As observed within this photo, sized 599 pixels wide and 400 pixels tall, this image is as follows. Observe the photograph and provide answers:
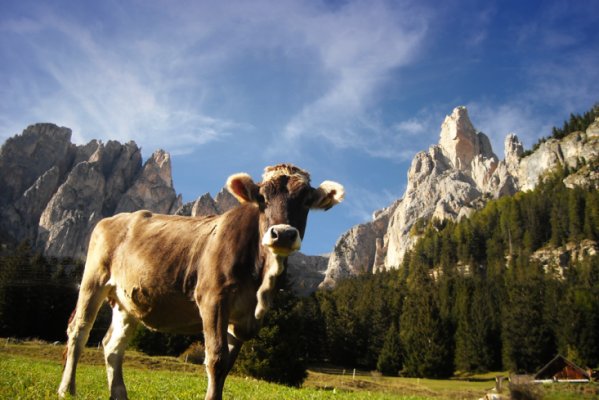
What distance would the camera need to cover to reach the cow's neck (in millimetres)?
4359

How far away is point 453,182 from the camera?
162000 mm

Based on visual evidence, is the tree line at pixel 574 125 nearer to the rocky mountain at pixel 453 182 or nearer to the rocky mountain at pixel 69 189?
the rocky mountain at pixel 453 182

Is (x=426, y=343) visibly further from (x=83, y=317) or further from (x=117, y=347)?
(x=83, y=317)

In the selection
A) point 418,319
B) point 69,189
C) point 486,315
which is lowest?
point 418,319

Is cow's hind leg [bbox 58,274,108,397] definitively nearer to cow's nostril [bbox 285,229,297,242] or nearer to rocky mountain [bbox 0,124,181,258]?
cow's nostril [bbox 285,229,297,242]

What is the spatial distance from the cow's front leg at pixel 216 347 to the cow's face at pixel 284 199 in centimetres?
77

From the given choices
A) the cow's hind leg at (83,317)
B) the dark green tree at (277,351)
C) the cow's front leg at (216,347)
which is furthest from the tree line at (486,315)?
the cow's front leg at (216,347)

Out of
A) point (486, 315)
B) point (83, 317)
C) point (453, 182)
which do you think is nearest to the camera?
point (83, 317)

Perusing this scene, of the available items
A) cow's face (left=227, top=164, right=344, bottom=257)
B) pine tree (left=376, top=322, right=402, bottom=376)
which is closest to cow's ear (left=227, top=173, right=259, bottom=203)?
cow's face (left=227, top=164, right=344, bottom=257)

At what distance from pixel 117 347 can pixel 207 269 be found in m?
2.34

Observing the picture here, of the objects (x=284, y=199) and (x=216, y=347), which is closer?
(x=216, y=347)

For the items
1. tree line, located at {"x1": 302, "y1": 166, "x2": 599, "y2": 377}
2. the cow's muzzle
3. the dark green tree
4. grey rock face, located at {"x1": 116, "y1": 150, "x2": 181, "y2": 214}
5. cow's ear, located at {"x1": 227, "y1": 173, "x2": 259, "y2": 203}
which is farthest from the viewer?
grey rock face, located at {"x1": 116, "y1": 150, "x2": 181, "y2": 214}

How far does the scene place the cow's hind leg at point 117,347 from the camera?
18.4ft

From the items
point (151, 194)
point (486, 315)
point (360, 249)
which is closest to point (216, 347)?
point (486, 315)
